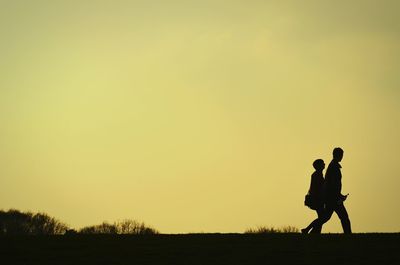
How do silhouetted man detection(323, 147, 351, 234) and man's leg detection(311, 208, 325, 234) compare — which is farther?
man's leg detection(311, 208, 325, 234)

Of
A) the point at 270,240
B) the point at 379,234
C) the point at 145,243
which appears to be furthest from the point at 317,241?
the point at 145,243

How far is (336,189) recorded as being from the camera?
22.0 meters

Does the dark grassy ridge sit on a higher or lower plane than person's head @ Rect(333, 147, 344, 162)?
lower

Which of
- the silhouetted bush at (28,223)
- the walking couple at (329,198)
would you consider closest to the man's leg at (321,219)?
the walking couple at (329,198)

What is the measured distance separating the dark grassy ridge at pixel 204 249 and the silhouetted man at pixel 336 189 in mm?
1366

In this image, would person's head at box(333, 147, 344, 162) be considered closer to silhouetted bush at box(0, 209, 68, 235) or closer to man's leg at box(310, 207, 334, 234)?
man's leg at box(310, 207, 334, 234)

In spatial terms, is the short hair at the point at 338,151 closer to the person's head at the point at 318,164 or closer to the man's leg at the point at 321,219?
the person's head at the point at 318,164

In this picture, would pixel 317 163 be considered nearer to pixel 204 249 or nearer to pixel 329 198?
pixel 329 198

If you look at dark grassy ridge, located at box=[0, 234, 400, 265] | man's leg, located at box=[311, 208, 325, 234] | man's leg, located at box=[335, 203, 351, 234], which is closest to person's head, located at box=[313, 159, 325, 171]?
man's leg, located at box=[311, 208, 325, 234]

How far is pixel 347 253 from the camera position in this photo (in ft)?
56.9

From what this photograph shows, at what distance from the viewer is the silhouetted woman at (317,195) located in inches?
884

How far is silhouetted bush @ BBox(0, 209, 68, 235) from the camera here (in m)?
91.6

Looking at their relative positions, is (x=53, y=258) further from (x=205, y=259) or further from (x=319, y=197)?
(x=319, y=197)

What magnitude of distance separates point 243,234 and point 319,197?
8.47 feet
